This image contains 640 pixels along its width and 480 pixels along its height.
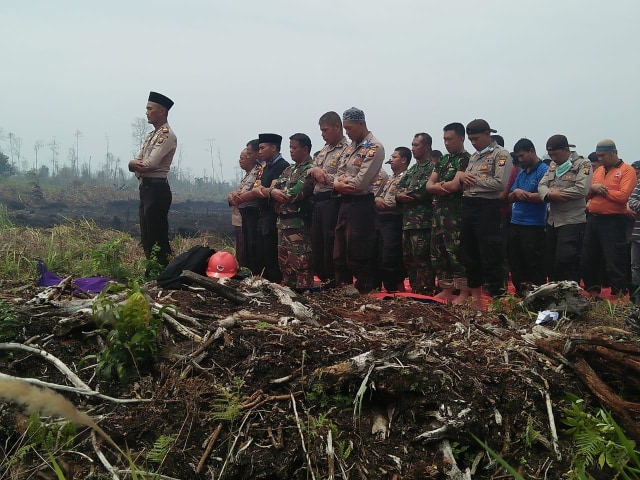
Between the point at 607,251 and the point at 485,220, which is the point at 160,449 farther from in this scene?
the point at 607,251

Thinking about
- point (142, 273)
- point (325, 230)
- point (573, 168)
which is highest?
point (573, 168)

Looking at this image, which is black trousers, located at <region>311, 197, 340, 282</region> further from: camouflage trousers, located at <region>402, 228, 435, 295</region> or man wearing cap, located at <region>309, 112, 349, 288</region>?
camouflage trousers, located at <region>402, 228, 435, 295</region>

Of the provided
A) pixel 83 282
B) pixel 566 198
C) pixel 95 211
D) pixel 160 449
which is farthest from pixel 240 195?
pixel 95 211

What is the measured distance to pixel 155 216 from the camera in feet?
20.7

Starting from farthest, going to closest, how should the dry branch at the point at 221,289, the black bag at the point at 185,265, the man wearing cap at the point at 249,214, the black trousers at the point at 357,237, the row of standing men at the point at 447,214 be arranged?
the man wearing cap at the point at 249,214, the black trousers at the point at 357,237, the row of standing men at the point at 447,214, the black bag at the point at 185,265, the dry branch at the point at 221,289

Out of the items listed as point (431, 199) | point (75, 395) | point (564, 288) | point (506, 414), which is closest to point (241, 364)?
point (75, 395)

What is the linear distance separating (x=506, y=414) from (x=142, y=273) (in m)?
4.72

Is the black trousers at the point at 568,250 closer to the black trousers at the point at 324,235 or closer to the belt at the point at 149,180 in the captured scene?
the black trousers at the point at 324,235

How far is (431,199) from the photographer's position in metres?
6.22

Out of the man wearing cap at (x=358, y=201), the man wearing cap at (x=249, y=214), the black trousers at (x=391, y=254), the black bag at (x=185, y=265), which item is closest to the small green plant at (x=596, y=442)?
the black bag at (x=185, y=265)

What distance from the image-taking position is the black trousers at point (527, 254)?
6066 millimetres

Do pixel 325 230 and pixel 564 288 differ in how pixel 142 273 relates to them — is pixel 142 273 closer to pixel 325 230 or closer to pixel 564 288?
pixel 325 230

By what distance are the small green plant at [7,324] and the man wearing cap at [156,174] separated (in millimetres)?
3781

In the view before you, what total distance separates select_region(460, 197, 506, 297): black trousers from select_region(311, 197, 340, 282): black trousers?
138 cm
